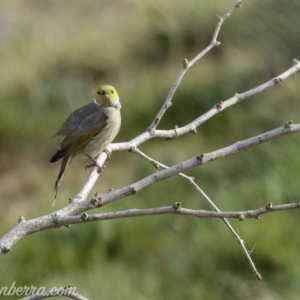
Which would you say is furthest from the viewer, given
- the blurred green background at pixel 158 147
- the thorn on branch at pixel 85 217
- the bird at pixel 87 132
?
the blurred green background at pixel 158 147

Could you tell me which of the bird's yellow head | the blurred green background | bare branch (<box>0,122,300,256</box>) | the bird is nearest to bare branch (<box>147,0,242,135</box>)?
bare branch (<box>0,122,300,256</box>)

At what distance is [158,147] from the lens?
206 inches

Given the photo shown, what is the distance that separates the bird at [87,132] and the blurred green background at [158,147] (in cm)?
101

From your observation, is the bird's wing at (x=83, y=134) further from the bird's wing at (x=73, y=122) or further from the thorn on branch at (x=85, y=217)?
the thorn on branch at (x=85, y=217)

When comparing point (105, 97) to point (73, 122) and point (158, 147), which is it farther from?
point (158, 147)

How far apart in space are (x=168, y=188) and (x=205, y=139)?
65 centimetres

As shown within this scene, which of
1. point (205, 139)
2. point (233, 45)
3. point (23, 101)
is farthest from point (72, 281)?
point (233, 45)

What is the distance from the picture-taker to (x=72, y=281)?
4.16m

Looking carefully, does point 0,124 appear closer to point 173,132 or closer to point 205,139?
point 205,139

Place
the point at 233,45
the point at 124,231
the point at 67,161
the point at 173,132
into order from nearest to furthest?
the point at 173,132
the point at 67,161
the point at 124,231
the point at 233,45

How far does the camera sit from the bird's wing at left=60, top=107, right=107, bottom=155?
3287 millimetres

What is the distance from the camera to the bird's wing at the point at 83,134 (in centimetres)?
329

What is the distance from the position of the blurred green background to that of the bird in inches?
39.8

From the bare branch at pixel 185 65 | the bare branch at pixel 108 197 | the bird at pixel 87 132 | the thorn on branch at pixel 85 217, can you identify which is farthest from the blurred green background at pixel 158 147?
the thorn on branch at pixel 85 217
